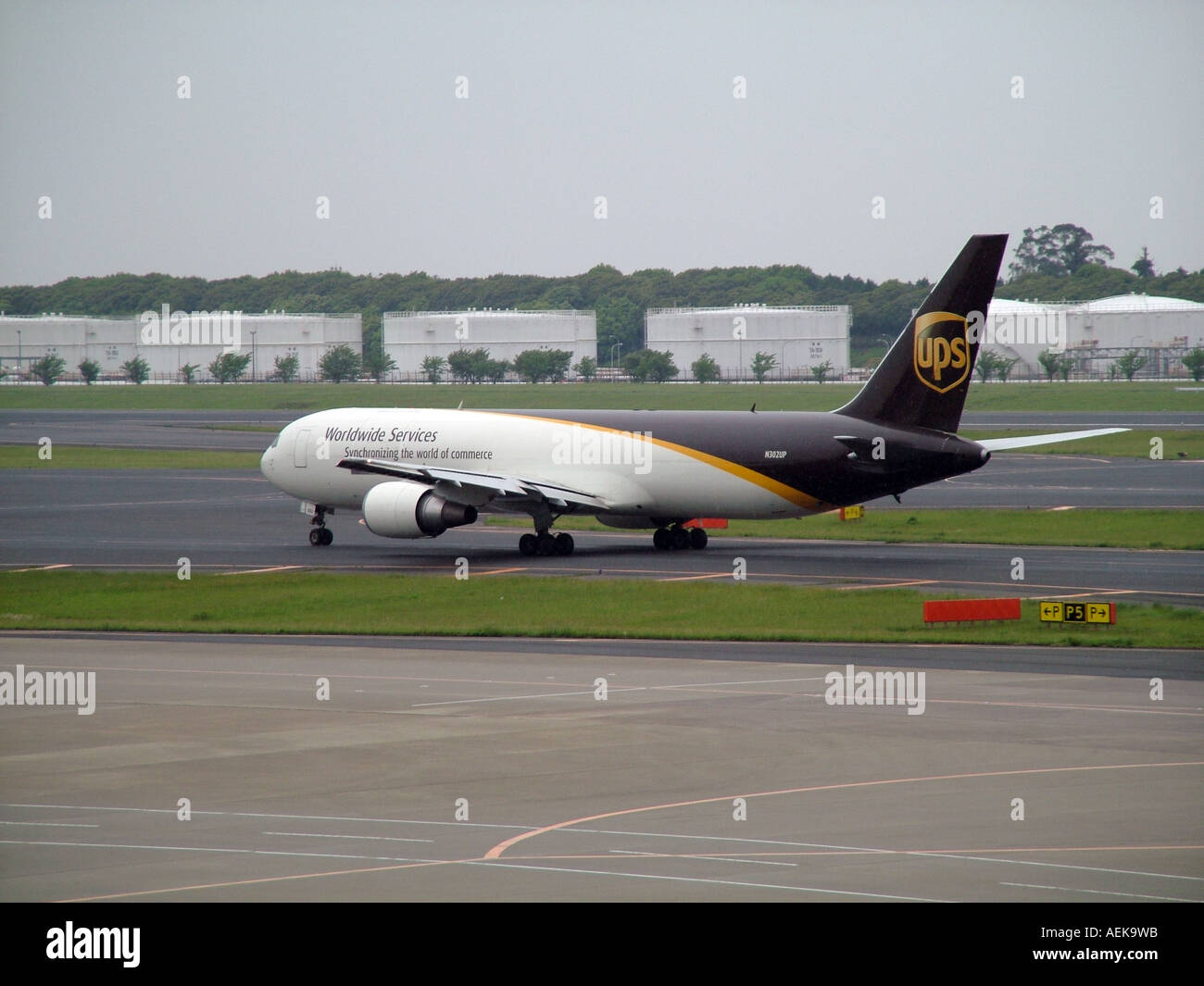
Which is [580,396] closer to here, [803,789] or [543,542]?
[543,542]

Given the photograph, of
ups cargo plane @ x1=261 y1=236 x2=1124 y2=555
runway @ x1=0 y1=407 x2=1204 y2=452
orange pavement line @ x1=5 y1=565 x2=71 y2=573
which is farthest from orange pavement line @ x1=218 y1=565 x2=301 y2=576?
runway @ x1=0 y1=407 x2=1204 y2=452

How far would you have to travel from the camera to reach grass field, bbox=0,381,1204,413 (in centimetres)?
13888

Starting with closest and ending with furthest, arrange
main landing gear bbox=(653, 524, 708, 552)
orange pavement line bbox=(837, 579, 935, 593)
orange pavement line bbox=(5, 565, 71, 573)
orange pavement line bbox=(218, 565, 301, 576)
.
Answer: orange pavement line bbox=(837, 579, 935, 593)
orange pavement line bbox=(218, 565, 301, 576)
orange pavement line bbox=(5, 565, 71, 573)
main landing gear bbox=(653, 524, 708, 552)

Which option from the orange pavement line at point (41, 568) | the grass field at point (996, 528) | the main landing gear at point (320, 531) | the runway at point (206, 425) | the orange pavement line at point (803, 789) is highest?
the runway at point (206, 425)

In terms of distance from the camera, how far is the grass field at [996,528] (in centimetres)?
→ 5378

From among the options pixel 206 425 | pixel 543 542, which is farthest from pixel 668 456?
pixel 206 425

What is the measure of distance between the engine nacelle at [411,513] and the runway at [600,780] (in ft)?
55.9

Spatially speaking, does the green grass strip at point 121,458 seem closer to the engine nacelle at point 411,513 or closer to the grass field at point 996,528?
the grass field at point 996,528

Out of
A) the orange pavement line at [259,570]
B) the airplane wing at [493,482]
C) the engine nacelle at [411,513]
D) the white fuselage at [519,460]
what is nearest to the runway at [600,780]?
the orange pavement line at [259,570]

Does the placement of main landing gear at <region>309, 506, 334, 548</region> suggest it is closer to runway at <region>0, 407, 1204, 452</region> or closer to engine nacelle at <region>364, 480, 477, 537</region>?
engine nacelle at <region>364, 480, 477, 537</region>

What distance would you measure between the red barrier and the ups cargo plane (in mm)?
12039
